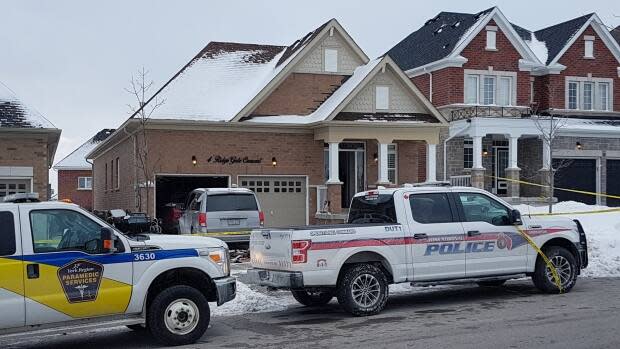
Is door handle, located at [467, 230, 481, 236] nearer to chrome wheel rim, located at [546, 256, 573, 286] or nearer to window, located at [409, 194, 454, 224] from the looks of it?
window, located at [409, 194, 454, 224]

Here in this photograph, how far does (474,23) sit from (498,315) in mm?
24494

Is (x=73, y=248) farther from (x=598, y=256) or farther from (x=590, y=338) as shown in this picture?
(x=598, y=256)

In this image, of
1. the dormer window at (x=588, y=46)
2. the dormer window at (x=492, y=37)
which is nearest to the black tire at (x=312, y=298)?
the dormer window at (x=492, y=37)

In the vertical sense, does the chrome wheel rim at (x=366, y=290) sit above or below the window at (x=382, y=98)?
below

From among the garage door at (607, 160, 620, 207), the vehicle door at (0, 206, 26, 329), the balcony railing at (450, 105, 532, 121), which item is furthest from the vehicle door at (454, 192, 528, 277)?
the garage door at (607, 160, 620, 207)

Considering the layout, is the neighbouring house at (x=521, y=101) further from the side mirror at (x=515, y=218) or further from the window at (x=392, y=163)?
the side mirror at (x=515, y=218)

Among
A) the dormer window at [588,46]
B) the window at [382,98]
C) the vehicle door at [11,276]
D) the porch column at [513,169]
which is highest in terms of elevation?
the dormer window at [588,46]

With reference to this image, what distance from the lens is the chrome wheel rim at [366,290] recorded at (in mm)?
11180

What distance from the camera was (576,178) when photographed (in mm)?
33562

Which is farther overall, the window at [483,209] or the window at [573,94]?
the window at [573,94]

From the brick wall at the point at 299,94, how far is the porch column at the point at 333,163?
7.71 ft

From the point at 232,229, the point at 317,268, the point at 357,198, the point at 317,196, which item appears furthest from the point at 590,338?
the point at 317,196

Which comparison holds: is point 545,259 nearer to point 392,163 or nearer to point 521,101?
point 392,163

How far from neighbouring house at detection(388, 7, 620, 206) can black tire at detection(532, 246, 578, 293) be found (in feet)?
58.8
